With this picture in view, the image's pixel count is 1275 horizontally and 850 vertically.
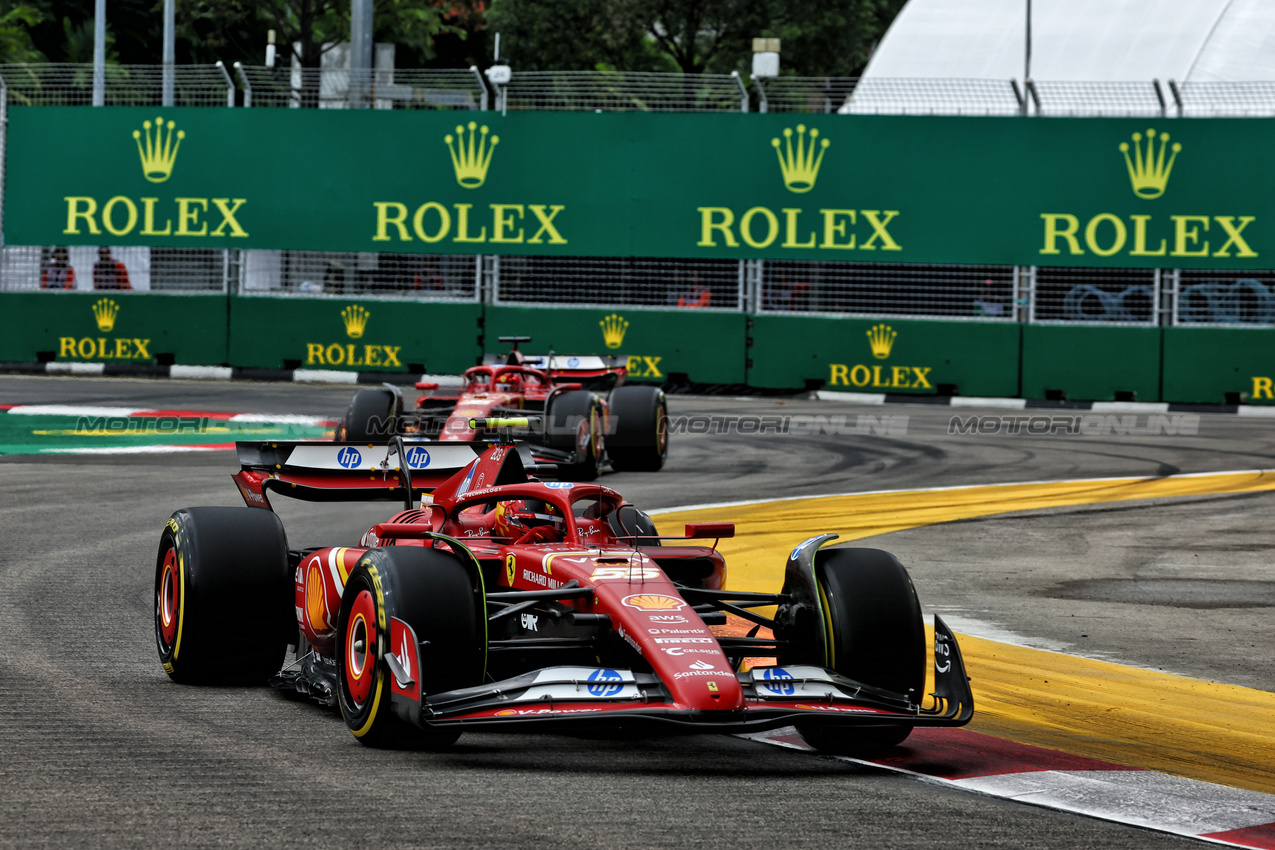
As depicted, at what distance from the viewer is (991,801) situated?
504cm

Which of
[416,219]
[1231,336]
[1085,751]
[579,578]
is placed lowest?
[1085,751]

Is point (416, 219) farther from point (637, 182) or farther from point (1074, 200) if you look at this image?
point (1074, 200)

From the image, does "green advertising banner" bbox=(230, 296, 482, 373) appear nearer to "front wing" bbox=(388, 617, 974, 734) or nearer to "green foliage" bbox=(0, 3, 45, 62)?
"front wing" bbox=(388, 617, 974, 734)

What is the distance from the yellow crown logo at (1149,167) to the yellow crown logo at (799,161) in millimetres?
4521

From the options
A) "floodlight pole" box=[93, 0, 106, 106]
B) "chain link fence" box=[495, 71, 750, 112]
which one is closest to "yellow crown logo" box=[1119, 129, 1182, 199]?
"chain link fence" box=[495, 71, 750, 112]

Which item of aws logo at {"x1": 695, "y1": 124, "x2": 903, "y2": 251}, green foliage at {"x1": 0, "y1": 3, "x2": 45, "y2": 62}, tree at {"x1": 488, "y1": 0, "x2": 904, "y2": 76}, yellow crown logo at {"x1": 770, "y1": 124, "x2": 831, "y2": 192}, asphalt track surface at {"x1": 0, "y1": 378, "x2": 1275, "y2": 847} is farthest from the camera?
tree at {"x1": 488, "y1": 0, "x2": 904, "y2": 76}

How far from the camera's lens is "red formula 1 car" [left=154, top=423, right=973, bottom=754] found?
17.2ft

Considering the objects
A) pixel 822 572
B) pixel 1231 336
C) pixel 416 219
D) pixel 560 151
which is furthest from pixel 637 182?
pixel 822 572

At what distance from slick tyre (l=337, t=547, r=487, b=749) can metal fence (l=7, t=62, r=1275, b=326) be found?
18594 mm

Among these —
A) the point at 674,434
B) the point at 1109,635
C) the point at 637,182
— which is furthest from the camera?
the point at 637,182

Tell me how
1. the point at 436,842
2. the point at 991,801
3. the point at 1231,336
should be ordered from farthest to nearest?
the point at 1231,336
the point at 991,801
the point at 436,842

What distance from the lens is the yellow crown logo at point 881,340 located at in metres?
24.0

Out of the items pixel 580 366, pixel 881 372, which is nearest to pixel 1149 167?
pixel 881 372

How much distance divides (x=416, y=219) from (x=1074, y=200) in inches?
399
